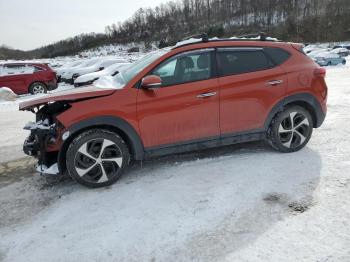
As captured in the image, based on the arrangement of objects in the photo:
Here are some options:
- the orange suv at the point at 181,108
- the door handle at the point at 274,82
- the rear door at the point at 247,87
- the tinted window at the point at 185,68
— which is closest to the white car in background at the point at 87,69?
the orange suv at the point at 181,108

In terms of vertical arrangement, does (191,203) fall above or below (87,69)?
below

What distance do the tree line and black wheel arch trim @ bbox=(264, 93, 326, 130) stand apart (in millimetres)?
59071

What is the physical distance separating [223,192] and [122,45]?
357 feet

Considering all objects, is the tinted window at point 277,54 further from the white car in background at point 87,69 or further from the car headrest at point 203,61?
the white car in background at point 87,69

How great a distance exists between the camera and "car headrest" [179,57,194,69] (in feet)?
14.2

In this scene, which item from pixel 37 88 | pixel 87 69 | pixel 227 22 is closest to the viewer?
pixel 37 88

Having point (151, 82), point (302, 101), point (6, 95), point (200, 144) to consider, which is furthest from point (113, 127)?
point (6, 95)

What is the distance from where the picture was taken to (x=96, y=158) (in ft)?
13.3

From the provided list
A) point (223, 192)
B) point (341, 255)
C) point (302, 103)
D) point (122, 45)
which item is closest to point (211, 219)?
point (223, 192)

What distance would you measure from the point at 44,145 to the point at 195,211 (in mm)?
2080

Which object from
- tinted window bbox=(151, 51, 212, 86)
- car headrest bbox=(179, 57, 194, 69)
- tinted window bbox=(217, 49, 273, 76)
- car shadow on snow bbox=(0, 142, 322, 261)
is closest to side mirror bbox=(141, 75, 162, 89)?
tinted window bbox=(151, 51, 212, 86)

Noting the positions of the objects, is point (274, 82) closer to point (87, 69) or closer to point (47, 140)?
point (47, 140)

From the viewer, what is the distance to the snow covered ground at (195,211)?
2854 mm

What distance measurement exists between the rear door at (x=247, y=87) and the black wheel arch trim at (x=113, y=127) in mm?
1182
